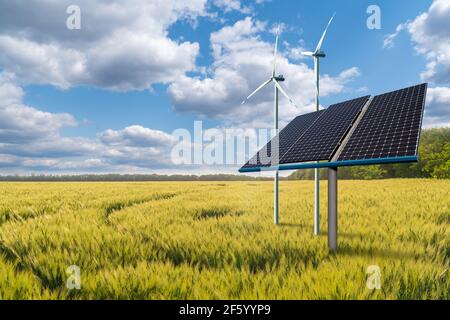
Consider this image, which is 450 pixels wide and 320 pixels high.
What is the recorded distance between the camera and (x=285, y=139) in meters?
9.81

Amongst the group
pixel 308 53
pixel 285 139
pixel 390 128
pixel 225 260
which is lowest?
pixel 225 260

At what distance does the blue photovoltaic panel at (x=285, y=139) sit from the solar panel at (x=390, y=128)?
204 cm

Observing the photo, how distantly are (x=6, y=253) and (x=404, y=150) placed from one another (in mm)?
8566

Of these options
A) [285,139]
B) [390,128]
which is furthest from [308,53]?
[390,128]

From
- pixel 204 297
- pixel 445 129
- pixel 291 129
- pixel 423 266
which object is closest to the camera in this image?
pixel 204 297

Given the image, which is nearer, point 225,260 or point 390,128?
point 225,260

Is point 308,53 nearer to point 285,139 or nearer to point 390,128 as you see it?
point 285,139

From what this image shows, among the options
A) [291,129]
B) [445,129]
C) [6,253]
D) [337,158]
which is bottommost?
[6,253]

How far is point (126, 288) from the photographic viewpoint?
452 cm

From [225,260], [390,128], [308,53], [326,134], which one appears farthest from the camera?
[308,53]

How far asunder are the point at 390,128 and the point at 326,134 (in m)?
1.70

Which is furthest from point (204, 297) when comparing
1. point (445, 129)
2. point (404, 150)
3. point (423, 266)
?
point (445, 129)
